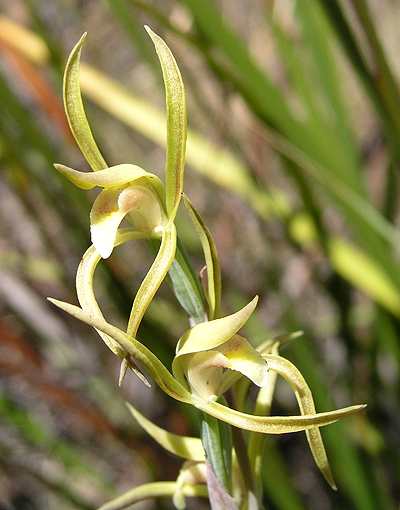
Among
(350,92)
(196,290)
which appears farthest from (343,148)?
(350,92)

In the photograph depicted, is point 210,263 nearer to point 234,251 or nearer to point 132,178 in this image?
point 132,178

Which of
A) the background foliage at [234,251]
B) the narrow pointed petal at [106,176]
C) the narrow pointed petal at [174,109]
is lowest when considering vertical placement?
the background foliage at [234,251]

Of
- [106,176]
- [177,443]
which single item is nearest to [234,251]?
[177,443]

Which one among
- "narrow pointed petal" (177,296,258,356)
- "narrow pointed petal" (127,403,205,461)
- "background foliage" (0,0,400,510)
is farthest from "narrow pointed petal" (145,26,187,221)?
"background foliage" (0,0,400,510)

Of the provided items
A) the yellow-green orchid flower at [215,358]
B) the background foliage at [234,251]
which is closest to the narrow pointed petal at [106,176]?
the yellow-green orchid flower at [215,358]

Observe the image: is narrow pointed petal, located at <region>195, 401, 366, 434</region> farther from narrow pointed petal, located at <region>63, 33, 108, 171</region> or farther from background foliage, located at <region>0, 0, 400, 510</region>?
background foliage, located at <region>0, 0, 400, 510</region>

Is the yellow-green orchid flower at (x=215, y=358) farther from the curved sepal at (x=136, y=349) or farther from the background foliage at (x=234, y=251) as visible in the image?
the background foliage at (x=234, y=251)
